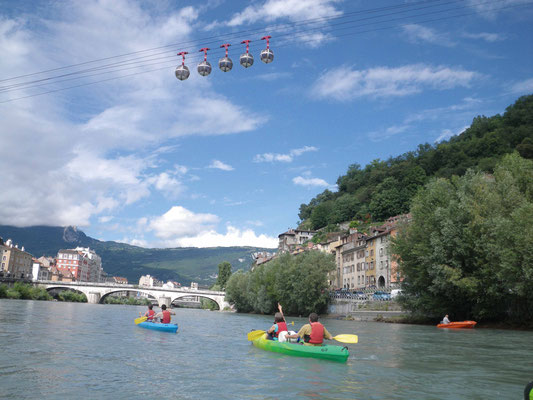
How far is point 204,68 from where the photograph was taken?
1673 centimetres

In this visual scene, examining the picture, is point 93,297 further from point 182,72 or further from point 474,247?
point 182,72

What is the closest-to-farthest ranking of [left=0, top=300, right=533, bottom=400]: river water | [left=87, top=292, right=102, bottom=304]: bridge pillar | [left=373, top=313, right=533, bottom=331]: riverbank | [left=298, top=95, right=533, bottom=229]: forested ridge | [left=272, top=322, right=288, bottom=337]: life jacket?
[left=0, top=300, right=533, bottom=400]: river water < [left=272, top=322, right=288, bottom=337]: life jacket < [left=373, top=313, right=533, bottom=331]: riverbank < [left=298, top=95, right=533, bottom=229]: forested ridge < [left=87, top=292, right=102, bottom=304]: bridge pillar

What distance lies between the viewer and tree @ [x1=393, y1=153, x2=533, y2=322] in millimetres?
28359

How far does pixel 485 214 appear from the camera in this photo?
1282 inches

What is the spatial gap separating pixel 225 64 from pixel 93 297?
107860 millimetres

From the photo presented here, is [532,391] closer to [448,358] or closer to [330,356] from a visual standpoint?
[330,356]

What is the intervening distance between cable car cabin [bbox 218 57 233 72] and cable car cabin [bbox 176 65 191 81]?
1401mm

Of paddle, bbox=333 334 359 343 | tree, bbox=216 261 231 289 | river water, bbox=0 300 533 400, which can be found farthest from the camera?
tree, bbox=216 261 231 289

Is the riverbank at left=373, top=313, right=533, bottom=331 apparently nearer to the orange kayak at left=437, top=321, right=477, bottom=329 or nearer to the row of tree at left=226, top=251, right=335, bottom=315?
the orange kayak at left=437, top=321, right=477, bottom=329

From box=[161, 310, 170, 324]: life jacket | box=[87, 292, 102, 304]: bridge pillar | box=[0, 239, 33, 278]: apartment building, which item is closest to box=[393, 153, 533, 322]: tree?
box=[161, 310, 170, 324]: life jacket

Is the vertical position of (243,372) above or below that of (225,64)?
below

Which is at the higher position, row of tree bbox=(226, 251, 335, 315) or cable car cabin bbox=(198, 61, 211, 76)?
cable car cabin bbox=(198, 61, 211, 76)

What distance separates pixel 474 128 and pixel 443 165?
47.2 feet

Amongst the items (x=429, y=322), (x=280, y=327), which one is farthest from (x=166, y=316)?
(x=429, y=322)
